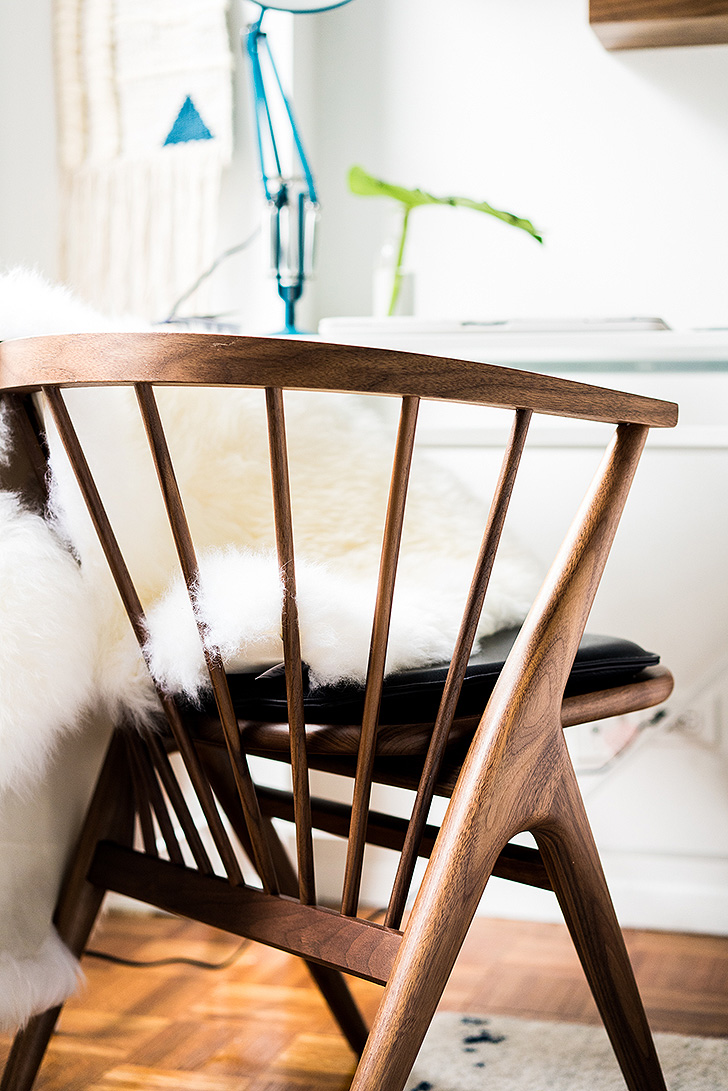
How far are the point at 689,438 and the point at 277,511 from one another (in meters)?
0.87

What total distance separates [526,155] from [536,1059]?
4.63 ft

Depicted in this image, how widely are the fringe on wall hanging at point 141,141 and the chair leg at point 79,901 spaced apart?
1117 millimetres

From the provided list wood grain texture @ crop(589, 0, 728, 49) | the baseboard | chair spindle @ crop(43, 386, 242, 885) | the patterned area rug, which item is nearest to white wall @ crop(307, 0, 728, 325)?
wood grain texture @ crop(589, 0, 728, 49)

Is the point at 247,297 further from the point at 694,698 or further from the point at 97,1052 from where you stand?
the point at 97,1052

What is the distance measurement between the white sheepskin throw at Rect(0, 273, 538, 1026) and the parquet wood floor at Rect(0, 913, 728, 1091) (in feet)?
1.07

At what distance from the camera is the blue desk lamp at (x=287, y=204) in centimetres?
150

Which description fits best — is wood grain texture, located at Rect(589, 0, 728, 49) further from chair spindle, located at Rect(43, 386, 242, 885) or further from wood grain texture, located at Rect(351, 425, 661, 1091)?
chair spindle, located at Rect(43, 386, 242, 885)

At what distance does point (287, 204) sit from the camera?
1505 mm

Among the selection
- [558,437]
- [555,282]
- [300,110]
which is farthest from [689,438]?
[300,110]

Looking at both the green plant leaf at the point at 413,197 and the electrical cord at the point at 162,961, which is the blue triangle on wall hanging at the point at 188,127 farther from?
the electrical cord at the point at 162,961

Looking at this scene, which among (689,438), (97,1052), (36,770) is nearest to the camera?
(36,770)

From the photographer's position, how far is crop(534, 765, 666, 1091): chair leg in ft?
2.37

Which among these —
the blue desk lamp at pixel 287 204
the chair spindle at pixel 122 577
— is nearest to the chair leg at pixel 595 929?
the chair spindle at pixel 122 577

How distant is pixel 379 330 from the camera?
1.35 m
